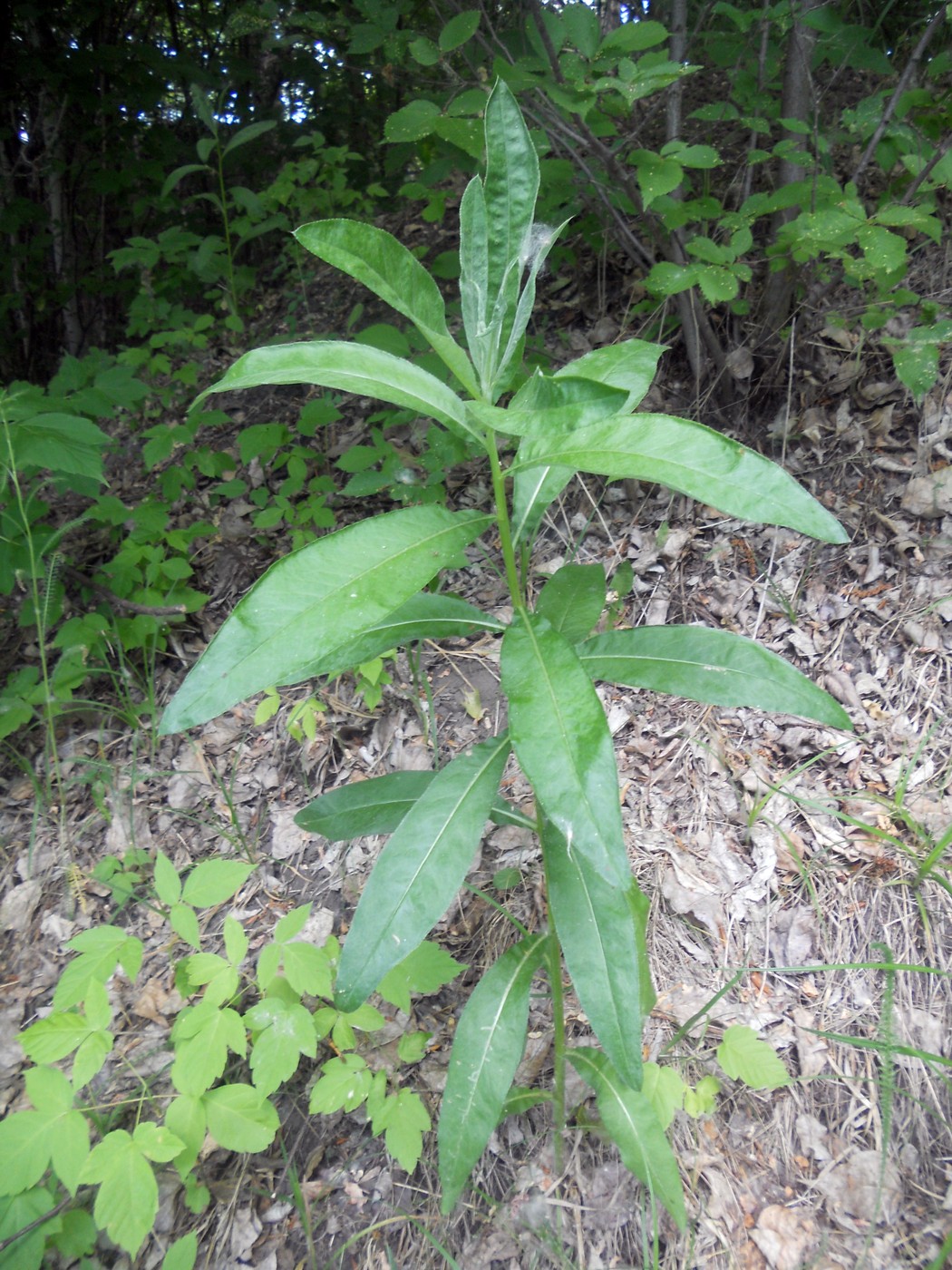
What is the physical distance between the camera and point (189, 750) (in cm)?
252

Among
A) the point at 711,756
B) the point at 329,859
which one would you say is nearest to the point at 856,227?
the point at 711,756

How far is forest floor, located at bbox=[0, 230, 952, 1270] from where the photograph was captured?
4.85 ft

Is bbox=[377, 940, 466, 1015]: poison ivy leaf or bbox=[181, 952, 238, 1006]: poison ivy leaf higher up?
bbox=[181, 952, 238, 1006]: poison ivy leaf

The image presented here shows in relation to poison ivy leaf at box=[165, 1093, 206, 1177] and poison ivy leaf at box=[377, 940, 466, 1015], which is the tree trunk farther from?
poison ivy leaf at box=[165, 1093, 206, 1177]

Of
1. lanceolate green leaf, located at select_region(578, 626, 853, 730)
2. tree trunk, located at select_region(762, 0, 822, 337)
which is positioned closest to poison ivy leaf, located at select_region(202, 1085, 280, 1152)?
lanceolate green leaf, located at select_region(578, 626, 853, 730)

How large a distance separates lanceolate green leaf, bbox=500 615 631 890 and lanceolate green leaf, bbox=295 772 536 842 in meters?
0.53

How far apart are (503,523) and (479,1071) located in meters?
0.96

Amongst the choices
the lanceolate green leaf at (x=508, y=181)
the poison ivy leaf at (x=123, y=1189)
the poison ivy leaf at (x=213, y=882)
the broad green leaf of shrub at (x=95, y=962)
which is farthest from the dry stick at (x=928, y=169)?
the poison ivy leaf at (x=123, y=1189)

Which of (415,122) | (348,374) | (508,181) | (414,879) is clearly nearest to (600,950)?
(414,879)

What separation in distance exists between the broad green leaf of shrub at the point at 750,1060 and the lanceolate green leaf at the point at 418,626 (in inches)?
37.7

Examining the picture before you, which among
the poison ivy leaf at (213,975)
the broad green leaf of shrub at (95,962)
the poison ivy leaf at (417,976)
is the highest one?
the broad green leaf of shrub at (95,962)

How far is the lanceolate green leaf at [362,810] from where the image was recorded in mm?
1511

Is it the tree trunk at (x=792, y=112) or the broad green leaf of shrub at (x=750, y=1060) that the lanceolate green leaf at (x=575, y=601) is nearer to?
the broad green leaf of shrub at (x=750, y=1060)

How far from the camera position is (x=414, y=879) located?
1.14 metres
